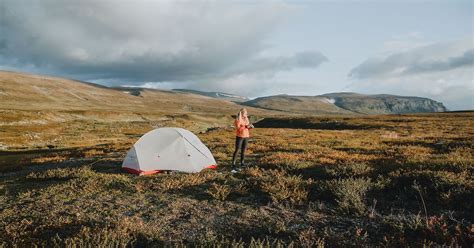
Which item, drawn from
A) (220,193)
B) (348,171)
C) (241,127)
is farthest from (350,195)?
(241,127)

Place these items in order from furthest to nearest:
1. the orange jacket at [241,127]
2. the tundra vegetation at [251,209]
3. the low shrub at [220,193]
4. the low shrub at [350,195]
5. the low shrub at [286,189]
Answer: the orange jacket at [241,127]
the low shrub at [220,193]
the low shrub at [286,189]
the low shrub at [350,195]
the tundra vegetation at [251,209]

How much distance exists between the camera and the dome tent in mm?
15016

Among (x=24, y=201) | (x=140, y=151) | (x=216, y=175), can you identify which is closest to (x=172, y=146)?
(x=140, y=151)

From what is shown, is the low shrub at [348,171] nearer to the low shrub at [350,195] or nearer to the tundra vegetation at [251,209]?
the tundra vegetation at [251,209]

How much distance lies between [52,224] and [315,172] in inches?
369

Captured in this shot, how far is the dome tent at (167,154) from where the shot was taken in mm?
15016

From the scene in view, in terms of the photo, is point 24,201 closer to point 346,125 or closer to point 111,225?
point 111,225

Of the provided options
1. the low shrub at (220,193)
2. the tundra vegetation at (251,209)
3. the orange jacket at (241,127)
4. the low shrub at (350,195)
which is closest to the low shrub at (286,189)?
the tundra vegetation at (251,209)

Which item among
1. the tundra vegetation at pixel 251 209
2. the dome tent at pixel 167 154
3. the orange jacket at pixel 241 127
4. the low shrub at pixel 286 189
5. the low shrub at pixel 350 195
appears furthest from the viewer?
the orange jacket at pixel 241 127

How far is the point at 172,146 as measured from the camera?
15672 millimetres

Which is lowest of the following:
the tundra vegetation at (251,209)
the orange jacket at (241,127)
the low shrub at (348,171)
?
the tundra vegetation at (251,209)

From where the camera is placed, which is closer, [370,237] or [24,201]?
[370,237]

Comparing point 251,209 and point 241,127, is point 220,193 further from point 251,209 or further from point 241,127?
point 241,127

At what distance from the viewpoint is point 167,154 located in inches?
607
